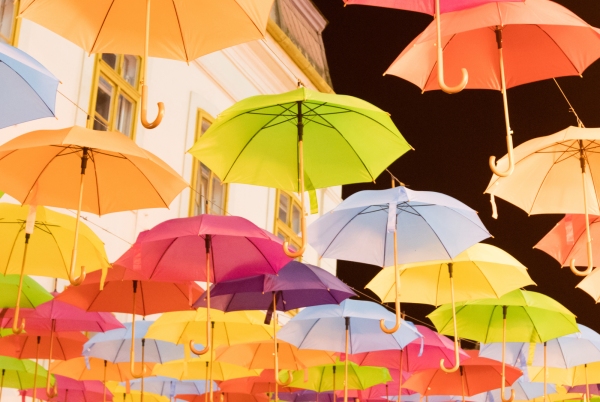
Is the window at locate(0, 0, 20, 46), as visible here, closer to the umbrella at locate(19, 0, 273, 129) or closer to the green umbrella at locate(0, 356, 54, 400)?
the green umbrella at locate(0, 356, 54, 400)

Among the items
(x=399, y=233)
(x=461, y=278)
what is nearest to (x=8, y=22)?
(x=399, y=233)

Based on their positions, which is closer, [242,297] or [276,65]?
[242,297]

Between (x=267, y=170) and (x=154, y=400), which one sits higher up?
(x=267, y=170)

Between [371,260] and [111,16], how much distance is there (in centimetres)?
325

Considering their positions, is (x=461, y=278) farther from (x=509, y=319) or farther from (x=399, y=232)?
(x=399, y=232)

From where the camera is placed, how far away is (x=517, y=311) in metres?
9.28

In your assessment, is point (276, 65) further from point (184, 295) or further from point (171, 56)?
point (171, 56)

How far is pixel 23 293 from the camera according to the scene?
823 cm

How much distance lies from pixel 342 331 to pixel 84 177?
3.49m

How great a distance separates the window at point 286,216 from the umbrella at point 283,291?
702 centimetres

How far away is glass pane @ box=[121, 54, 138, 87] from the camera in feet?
40.0

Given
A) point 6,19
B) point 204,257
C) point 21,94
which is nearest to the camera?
point 21,94

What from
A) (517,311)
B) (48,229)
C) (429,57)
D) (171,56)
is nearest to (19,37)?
(48,229)

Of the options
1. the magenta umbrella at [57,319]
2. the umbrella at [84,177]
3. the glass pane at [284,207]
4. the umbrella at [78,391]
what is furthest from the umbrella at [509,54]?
the glass pane at [284,207]
